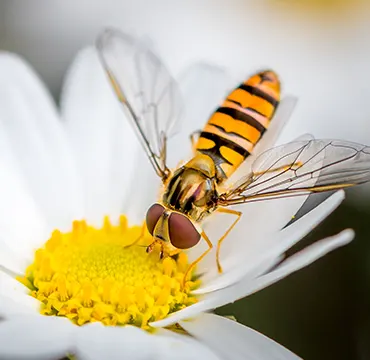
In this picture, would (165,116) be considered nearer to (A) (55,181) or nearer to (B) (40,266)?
(A) (55,181)

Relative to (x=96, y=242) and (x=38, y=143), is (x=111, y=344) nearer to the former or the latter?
(x=96, y=242)

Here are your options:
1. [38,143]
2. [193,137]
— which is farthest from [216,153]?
[38,143]

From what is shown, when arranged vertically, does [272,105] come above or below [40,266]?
above

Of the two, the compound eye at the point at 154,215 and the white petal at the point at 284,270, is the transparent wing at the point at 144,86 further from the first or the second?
the white petal at the point at 284,270

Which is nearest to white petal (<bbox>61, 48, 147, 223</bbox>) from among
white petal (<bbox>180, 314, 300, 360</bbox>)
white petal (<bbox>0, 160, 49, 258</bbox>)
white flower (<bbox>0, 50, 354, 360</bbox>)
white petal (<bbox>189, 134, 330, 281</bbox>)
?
white flower (<bbox>0, 50, 354, 360</bbox>)

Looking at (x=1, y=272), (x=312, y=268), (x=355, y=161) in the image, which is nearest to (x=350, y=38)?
(x=312, y=268)

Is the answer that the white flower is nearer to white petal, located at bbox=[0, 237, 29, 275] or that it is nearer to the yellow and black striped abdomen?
white petal, located at bbox=[0, 237, 29, 275]

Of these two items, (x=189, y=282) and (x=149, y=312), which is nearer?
(x=149, y=312)
